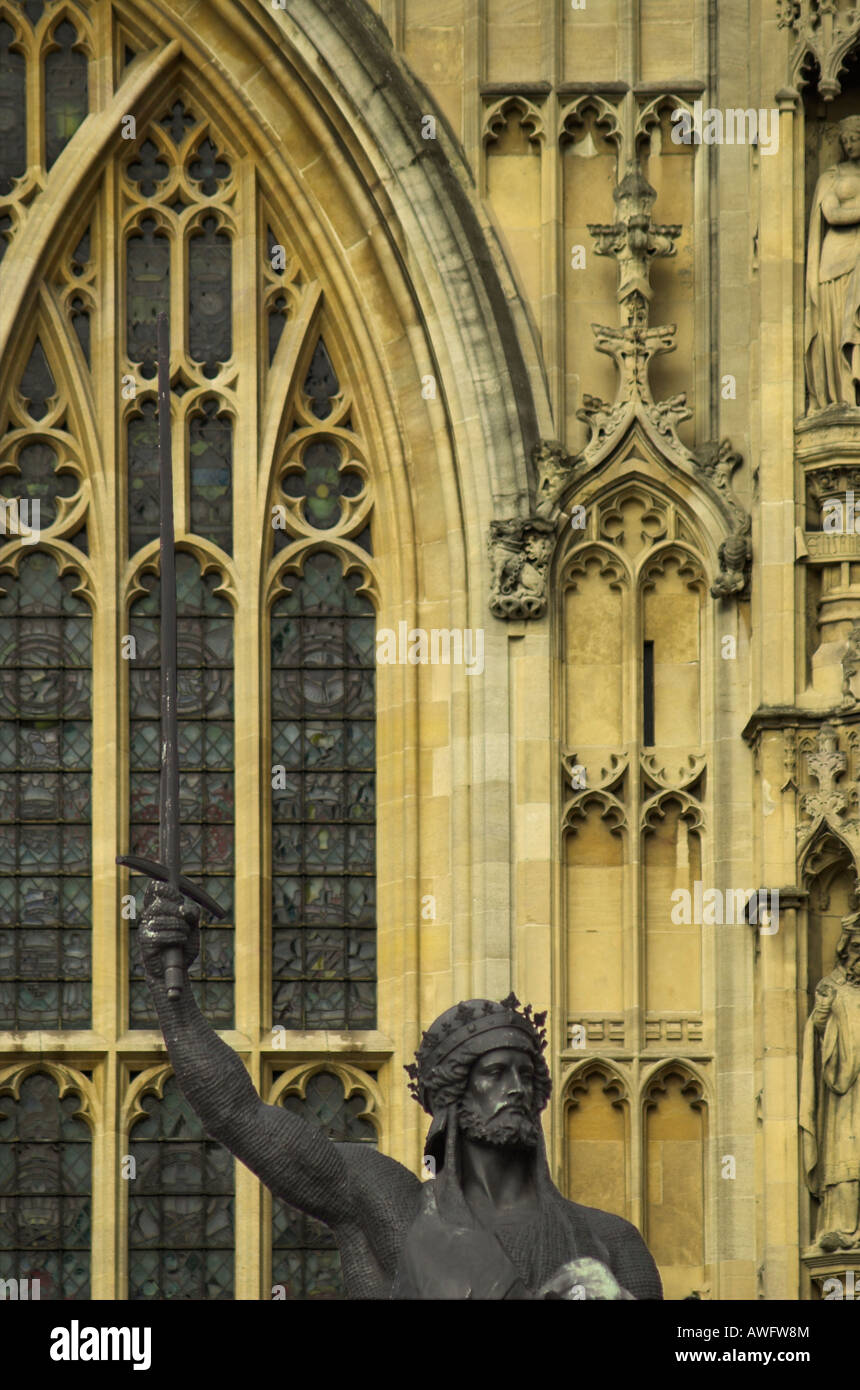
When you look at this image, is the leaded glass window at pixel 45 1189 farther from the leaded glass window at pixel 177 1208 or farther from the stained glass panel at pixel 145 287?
the stained glass panel at pixel 145 287

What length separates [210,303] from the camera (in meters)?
18.3

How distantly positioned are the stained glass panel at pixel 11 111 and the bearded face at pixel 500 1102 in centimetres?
913

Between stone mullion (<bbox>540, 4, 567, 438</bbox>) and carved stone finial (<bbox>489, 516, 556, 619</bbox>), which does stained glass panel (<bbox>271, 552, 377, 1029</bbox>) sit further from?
stone mullion (<bbox>540, 4, 567, 438</bbox>)

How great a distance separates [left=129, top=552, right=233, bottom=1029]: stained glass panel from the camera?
17672 millimetres

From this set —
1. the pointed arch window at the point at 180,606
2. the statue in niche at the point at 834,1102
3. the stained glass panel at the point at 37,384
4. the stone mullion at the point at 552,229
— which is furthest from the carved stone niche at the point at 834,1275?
the stained glass panel at the point at 37,384

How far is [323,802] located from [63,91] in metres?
3.72

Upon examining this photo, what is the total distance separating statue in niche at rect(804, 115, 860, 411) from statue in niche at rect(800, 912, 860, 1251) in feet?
8.01

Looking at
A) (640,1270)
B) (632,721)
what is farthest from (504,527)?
(640,1270)

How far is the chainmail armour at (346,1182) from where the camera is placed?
400 inches

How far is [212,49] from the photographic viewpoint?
18.2m

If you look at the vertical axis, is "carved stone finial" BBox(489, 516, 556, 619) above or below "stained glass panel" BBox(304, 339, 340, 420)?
below

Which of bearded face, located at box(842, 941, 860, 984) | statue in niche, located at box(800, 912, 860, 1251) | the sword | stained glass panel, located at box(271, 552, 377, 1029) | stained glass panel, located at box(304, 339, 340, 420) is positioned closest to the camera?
the sword

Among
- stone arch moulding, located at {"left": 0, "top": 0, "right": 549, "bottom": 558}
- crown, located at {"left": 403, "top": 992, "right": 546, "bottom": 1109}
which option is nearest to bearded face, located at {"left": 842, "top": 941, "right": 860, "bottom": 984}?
stone arch moulding, located at {"left": 0, "top": 0, "right": 549, "bottom": 558}
